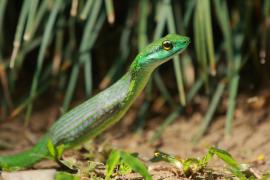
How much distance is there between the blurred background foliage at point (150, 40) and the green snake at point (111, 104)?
26.0 inches

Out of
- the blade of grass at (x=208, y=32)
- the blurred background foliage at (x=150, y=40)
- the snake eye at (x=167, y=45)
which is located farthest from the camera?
the blurred background foliage at (x=150, y=40)

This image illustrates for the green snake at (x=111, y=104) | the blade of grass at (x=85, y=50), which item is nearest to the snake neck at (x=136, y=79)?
the green snake at (x=111, y=104)

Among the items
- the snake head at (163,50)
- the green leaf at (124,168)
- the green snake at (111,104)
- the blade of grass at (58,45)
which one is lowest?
the green leaf at (124,168)

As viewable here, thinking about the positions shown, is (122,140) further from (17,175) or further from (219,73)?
(17,175)

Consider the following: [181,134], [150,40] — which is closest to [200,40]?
[150,40]

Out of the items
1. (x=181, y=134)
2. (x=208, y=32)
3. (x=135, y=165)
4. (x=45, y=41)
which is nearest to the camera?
(x=135, y=165)

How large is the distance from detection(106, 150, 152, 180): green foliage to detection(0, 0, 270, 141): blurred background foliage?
44.7 inches

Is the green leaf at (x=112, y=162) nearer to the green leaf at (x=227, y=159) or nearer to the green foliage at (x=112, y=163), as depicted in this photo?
the green foliage at (x=112, y=163)

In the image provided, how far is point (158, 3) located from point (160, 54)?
98cm

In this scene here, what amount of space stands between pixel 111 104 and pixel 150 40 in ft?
3.86

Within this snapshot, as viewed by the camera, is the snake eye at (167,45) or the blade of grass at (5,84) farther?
the blade of grass at (5,84)

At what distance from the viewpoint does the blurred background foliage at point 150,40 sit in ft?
11.5

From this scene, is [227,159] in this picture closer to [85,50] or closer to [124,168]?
[124,168]

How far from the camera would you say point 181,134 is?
3.77 meters
